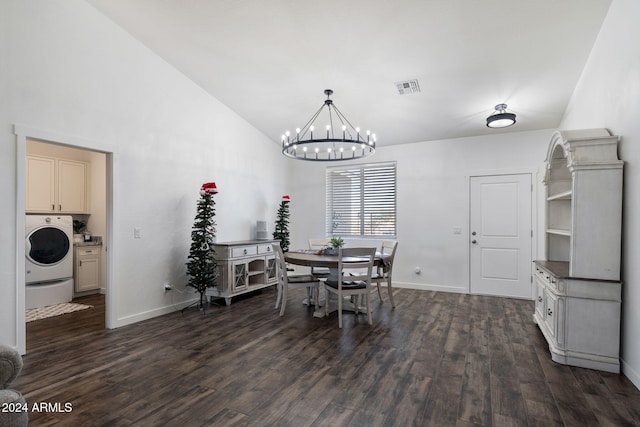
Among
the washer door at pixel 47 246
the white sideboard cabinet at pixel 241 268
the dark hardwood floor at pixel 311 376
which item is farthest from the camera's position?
the white sideboard cabinet at pixel 241 268

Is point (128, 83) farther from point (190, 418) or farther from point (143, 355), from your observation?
point (190, 418)

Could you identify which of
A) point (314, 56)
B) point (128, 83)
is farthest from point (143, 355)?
point (314, 56)

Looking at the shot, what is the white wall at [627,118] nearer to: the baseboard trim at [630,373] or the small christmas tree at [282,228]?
the baseboard trim at [630,373]

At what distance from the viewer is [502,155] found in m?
5.33

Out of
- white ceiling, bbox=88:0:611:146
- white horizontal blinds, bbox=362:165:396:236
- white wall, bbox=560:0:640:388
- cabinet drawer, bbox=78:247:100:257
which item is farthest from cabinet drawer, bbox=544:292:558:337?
cabinet drawer, bbox=78:247:100:257

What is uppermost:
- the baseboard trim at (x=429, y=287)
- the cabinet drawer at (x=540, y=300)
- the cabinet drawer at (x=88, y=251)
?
the cabinet drawer at (x=88, y=251)

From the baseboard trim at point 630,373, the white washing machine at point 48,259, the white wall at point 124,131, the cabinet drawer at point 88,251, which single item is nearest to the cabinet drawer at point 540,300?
the baseboard trim at point 630,373

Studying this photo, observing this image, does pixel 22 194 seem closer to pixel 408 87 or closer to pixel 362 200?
pixel 408 87

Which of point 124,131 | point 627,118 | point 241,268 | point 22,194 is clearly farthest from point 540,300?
point 22,194

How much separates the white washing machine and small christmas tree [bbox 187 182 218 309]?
205cm

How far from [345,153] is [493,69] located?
10.6 ft

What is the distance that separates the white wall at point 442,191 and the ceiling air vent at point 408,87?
1696 mm

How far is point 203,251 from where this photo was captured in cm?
436

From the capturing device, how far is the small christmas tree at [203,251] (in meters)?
4.35
